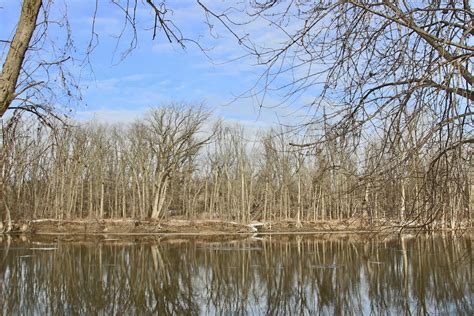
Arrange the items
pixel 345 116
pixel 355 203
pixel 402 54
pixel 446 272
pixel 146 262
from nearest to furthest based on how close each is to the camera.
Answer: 1. pixel 402 54
2. pixel 345 116
3. pixel 355 203
4. pixel 446 272
5. pixel 146 262

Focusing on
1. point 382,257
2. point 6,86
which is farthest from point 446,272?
point 6,86

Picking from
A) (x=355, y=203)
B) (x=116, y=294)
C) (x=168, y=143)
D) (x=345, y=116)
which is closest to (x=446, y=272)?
(x=116, y=294)

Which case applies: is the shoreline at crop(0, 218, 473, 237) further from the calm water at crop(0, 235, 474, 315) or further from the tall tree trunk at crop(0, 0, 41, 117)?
the tall tree trunk at crop(0, 0, 41, 117)

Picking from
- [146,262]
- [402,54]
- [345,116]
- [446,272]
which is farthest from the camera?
[146,262]

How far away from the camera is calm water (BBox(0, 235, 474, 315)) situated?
9.23m

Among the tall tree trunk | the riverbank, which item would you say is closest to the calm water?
the tall tree trunk

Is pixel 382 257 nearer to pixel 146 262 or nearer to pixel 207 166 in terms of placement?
pixel 146 262

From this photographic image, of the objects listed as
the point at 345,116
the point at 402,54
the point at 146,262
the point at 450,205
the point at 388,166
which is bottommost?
the point at 146,262

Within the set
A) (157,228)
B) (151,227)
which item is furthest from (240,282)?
(151,227)

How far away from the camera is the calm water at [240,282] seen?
9.23m

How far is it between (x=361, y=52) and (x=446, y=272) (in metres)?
11.2

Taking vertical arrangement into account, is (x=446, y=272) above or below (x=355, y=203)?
below

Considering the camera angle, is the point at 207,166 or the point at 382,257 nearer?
the point at 382,257

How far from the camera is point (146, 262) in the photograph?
16.2 m
